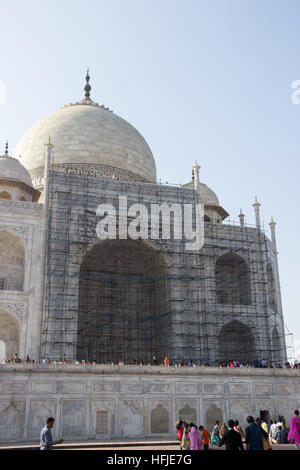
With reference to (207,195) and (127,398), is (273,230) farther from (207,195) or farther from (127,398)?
(127,398)

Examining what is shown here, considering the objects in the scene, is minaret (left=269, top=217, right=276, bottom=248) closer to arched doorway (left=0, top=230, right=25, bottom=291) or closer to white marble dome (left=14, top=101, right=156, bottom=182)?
white marble dome (left=14, top=101, right=156, bottom=182)

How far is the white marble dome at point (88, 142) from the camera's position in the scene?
1105 inches

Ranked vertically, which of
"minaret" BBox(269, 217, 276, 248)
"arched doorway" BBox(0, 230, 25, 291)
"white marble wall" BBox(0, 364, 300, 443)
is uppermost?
"minaret" BBox(269, 217, 276, 248)

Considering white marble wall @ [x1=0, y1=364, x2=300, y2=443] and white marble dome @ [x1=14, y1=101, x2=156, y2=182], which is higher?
white marble dome @ [x1=14, y1=101, x2=156, y2=182]

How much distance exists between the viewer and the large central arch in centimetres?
2417

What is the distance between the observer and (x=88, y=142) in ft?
93.3

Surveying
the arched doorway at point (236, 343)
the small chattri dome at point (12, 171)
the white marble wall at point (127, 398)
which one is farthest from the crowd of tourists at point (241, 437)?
the small chattri dome at point (12, 171)

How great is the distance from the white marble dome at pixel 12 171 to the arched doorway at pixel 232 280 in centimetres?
977

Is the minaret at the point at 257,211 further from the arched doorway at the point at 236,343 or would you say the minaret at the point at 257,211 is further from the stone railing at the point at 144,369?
the stone railing at the point at 144,369

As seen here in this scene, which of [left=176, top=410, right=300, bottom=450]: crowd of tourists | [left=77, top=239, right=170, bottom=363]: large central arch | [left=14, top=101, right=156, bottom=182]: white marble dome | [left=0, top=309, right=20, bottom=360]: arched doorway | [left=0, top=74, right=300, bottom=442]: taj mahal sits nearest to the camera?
[left=176, top=410, right=300, bottom=450]: crowd of tourists

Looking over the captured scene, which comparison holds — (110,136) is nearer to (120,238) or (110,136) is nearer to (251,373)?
(120,238)

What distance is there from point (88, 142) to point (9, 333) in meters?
11.5

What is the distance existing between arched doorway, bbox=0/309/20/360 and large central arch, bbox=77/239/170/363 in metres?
3.65

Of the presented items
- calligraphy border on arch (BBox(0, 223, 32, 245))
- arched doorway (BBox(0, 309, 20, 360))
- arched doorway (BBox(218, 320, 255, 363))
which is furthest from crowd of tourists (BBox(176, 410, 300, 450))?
arched doorway (BBox(218, 320, 255, 363))
